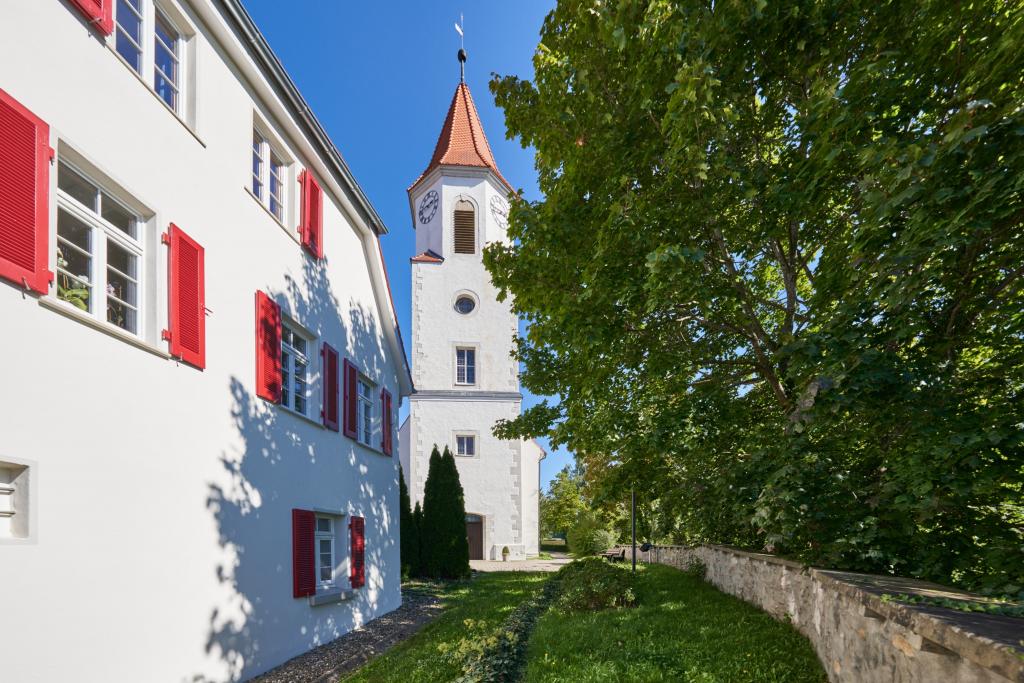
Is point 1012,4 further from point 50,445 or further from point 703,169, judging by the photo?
point 50,445

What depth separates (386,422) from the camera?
1312cm

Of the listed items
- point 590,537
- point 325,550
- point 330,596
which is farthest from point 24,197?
point 590,537

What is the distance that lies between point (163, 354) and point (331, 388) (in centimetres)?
415

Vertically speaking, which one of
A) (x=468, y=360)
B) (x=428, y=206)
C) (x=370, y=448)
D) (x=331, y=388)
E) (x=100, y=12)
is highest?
(x=428, y=206)

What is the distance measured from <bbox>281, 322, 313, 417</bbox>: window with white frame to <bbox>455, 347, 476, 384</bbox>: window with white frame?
16.9 m

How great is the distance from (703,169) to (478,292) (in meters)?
20.1

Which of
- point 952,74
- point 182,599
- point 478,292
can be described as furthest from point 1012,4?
point 478,292

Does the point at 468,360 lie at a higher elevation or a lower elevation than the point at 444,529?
higher

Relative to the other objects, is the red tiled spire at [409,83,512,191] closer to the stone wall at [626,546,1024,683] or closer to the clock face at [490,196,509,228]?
the clock face at [490,196,509,228]

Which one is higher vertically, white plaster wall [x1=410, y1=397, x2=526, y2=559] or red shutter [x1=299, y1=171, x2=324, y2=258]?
red shutter [x1=299, y1=171, x2=324, y2=258]

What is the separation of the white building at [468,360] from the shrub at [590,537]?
2740mm

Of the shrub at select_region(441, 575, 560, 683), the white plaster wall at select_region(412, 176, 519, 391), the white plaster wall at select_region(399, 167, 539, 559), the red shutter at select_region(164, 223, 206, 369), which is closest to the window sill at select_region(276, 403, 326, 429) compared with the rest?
the red shutter at select_region(164, 223, 206, 369)

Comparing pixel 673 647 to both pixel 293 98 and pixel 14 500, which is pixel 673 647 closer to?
pixel 14 500

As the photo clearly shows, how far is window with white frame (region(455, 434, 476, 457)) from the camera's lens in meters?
25.5
